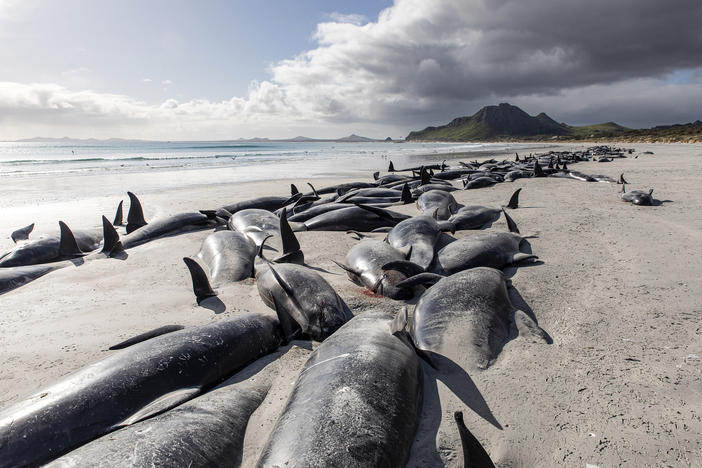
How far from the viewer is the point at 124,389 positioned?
2.24 meters

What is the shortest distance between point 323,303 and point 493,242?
8.06 ft

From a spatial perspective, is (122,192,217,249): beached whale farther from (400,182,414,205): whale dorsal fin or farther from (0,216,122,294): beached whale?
(400,182,414,205): whale dorsal fin

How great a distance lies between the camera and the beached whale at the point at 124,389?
1913mm

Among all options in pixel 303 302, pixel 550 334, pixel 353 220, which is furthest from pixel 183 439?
pixel 353 220

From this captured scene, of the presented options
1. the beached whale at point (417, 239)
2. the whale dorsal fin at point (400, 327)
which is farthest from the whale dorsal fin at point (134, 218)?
the whale dorsal fin at point (400, 327)

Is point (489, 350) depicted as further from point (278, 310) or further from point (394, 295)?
point (278, 310)

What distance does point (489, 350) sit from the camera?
109 inches

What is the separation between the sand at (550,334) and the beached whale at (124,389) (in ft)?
1.43

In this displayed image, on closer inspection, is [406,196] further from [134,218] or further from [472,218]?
[134,218]

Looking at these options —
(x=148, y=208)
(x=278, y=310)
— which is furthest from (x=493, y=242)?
(x=148, y=208)

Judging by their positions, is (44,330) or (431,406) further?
(44,330)

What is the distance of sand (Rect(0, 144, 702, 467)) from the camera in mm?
1982

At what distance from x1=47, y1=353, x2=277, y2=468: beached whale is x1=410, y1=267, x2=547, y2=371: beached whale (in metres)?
1.36

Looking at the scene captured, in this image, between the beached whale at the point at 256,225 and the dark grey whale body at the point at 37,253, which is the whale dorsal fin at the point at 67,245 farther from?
the beached whale at the point at 256,225
